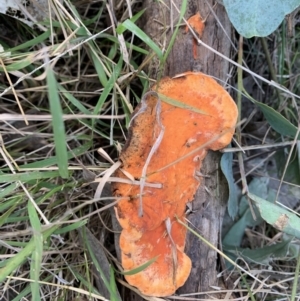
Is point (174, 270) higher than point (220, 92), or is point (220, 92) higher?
point (220, 92)

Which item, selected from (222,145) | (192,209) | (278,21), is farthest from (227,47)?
(192,209)

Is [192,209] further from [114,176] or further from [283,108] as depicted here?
[283,108]

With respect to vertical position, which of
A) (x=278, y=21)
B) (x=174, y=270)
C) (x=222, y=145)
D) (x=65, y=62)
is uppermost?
(x=278, y=21)

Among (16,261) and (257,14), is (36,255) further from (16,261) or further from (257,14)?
(257,14)

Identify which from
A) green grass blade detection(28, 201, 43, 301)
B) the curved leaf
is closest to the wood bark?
the curved leaf

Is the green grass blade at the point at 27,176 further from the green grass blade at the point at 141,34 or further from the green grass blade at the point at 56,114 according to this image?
the green grass blade at the point at 141,34

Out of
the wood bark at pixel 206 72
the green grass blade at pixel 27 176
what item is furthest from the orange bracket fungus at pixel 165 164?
the green grass blade at pixel 27 176
